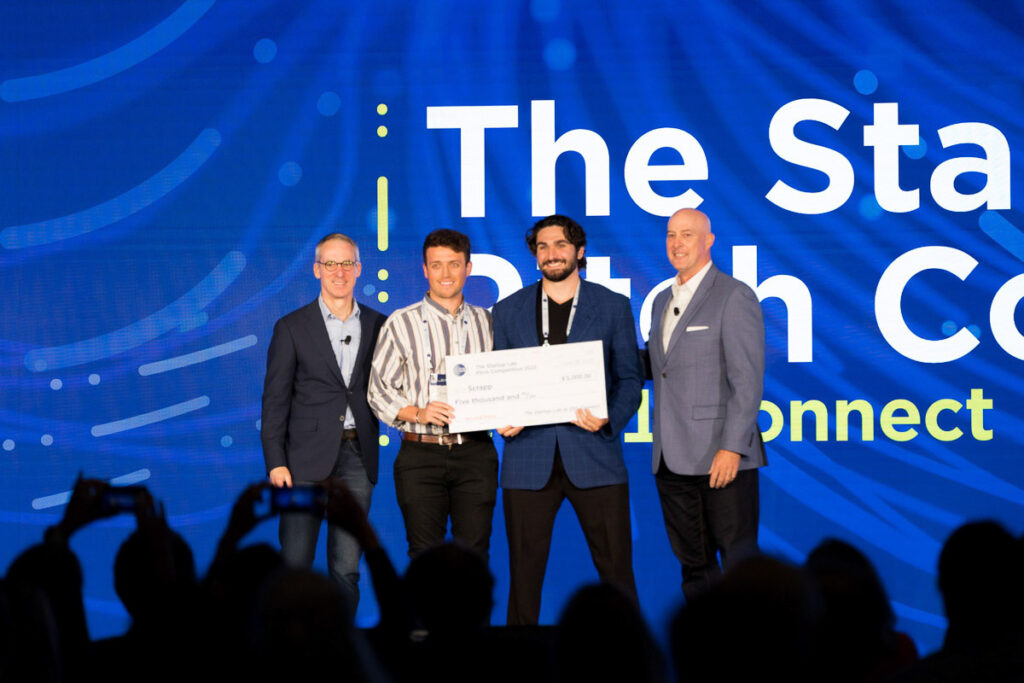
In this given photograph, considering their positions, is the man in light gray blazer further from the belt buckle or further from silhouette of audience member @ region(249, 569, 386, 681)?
silhouette of audience member @ region(249, 569, 386, 681)

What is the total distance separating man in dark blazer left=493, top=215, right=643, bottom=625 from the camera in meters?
3.70

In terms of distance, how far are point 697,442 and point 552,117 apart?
193cm

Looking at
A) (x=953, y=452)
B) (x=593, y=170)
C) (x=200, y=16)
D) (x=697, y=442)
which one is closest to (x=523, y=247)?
(x=593, y=170)

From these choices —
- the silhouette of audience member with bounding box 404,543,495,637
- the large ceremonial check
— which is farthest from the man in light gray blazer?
the silhouette of audience member with bounding box 404,543,495,637

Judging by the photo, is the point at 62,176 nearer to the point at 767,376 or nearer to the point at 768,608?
the point at 767,376

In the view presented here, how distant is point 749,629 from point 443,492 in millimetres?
2733

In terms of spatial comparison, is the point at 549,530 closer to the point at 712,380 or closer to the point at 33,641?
the point at 712,380

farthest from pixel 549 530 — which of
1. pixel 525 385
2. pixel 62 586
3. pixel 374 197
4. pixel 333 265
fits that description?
pixel 62 586

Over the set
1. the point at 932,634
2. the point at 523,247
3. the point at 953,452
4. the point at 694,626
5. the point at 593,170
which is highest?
the point at 593,170

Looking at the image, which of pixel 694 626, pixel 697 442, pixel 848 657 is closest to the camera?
pixel 694 626

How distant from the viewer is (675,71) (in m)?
4.85

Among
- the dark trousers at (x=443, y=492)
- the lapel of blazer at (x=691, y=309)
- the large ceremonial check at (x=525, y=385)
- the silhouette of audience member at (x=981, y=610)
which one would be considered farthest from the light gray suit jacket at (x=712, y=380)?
the silhouette of audience member at (x=981, y=610)

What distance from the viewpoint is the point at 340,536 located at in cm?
389

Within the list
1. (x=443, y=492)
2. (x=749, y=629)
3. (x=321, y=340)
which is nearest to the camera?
(x=749, y=629)
